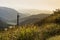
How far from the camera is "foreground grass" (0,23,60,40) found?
9.69 feet

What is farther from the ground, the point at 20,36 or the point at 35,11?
the point at 35,11

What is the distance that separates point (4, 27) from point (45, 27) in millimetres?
620

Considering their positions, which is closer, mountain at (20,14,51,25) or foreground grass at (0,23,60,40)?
foreground grass at (0,23,60,40)

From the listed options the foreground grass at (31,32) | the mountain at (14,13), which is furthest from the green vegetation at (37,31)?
the mountain at (14,13)

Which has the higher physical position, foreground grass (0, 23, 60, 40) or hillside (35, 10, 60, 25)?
hillside (35, 10, 60, 25)

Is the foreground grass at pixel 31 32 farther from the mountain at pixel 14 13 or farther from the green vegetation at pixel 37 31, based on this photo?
the mountain at pixel 14 13

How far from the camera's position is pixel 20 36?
3006 millimetres

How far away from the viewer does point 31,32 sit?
3100 millimetres

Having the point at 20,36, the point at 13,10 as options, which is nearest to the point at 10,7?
the point at 13,10

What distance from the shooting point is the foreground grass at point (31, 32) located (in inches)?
116

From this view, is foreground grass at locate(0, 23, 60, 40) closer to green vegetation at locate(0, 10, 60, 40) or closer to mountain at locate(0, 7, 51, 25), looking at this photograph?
green vegetation at locate(0, 10, 60, 40)

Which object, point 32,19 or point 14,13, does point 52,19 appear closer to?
point 32,19

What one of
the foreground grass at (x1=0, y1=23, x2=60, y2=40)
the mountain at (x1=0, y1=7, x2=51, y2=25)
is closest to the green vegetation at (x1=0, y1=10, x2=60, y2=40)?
the foreground grass at (x1=0, y1=23, x2=60, y2=40)

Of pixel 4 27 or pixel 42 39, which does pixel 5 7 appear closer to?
pixel 4 27
